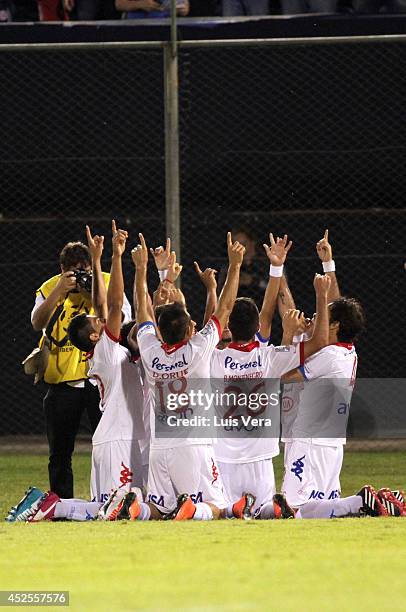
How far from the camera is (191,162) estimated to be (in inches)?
447

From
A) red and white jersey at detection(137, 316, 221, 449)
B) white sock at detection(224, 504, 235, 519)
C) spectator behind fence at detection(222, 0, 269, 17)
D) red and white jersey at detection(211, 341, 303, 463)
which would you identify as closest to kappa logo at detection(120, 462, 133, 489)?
red and white jersey at detection(137, 316, 221, 449)

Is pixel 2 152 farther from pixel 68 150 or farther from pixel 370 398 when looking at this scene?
pixel 370 398

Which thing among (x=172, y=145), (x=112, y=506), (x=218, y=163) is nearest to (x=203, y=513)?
(x=112, y=506)

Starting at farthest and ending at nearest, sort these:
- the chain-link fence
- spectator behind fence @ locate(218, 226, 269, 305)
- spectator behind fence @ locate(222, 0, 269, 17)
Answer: spectator behind fence @ locate(222, 0, 269, 17) < the chain-link fence < spectator behind fence @ locate(218, 226, 269, 305)

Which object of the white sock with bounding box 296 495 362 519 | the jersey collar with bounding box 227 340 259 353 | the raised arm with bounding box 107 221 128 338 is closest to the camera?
the white sock with bounding box 296 495 362 519

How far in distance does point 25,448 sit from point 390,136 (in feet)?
13.3

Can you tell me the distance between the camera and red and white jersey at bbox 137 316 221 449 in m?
7.26

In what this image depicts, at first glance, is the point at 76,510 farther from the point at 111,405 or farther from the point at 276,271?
the point at 276,271

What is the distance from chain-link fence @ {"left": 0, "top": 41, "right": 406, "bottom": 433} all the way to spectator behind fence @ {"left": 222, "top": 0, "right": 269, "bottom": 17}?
0.74 m

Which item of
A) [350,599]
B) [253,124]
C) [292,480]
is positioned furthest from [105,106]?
[350,599]

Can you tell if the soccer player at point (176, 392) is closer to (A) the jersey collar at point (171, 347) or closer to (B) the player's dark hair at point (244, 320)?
(A) the jersey collar at point (171, 347)

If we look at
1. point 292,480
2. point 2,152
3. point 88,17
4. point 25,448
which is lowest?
point 25,448

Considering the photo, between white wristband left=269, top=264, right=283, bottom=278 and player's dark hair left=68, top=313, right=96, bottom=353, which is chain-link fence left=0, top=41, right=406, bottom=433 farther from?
player's dark hair left=68, top=313, right=96, bottom=353

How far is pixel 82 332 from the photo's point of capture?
308 inches
